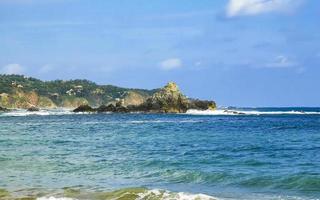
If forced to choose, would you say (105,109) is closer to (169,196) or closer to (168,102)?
(168,102)

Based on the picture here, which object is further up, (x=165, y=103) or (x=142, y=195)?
(x=165, y=103)

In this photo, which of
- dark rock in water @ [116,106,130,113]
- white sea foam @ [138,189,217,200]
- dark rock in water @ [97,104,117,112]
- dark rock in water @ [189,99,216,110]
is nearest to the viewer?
white sea foam @ [138,189,217,200]

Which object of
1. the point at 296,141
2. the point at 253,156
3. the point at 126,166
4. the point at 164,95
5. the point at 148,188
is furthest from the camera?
the point at 164,95

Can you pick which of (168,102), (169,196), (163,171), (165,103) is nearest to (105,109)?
(165,103)

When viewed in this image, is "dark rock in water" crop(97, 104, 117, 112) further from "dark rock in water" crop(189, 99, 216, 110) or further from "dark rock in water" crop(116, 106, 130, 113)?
"dark rock in water" crop(189, 99, 216, 110)

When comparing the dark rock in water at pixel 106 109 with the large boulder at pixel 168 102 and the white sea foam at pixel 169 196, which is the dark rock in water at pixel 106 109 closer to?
the large boulder at pixel 168 102

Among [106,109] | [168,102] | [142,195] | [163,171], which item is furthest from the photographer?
[106,109]

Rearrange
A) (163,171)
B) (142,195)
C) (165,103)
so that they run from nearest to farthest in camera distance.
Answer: (142,195) < (163,171) < (165,103)

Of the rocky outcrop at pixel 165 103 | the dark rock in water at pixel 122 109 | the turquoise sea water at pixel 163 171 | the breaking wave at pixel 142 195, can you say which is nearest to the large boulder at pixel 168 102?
the rocky outcrop at pixel 165 103

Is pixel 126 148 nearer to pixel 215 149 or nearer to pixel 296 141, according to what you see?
pixel 215 149

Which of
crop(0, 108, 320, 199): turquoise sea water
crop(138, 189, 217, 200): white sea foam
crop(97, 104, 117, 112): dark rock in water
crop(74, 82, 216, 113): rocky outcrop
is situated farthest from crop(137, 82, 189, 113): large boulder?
crop(138, 189, 217, 200): white sea foam

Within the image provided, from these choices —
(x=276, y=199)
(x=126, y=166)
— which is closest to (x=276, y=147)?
(x=126, y=166)

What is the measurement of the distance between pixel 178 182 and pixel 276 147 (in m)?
14.9

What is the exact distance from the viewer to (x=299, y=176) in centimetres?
2234
